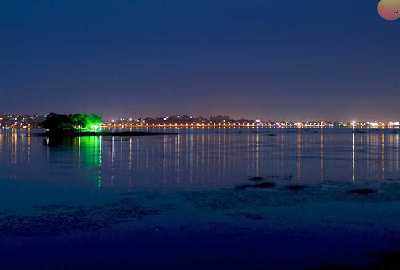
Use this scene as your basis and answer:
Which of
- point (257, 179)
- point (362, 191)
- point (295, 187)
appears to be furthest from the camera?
point (257, 179)

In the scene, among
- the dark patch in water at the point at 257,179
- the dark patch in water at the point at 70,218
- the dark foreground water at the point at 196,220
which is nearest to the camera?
the dark foreground water at the point at 196,220

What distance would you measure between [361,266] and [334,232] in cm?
433

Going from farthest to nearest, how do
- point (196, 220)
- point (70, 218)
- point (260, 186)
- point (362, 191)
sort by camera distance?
point (260, 186) → point (362, 191) → point (70, 218) → point (196, 220)

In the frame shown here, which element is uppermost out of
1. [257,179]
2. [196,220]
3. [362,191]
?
[257,179]

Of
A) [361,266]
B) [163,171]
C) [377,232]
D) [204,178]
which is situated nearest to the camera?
[361,266]

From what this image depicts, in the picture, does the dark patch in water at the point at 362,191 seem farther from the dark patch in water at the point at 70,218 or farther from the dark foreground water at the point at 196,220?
the dark patch in water at the point at 70,218

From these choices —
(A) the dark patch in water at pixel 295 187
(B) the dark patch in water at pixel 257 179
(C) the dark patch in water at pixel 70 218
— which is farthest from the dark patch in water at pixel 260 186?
(C) the dark patch in water at pixel 70 218

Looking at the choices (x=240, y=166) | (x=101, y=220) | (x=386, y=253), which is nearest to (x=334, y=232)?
(x=386, y=253)

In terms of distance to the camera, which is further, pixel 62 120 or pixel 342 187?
pixel 62 120

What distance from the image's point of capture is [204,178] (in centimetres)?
3350

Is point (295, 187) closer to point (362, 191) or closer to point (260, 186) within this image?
point (260, 186)

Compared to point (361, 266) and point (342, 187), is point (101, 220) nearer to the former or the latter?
point (361, 266)

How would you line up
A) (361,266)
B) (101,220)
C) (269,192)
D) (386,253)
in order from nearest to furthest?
(361,266) → (386,253) → (101,220) → (269,192)

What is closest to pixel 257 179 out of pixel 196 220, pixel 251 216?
pixel 251 216
